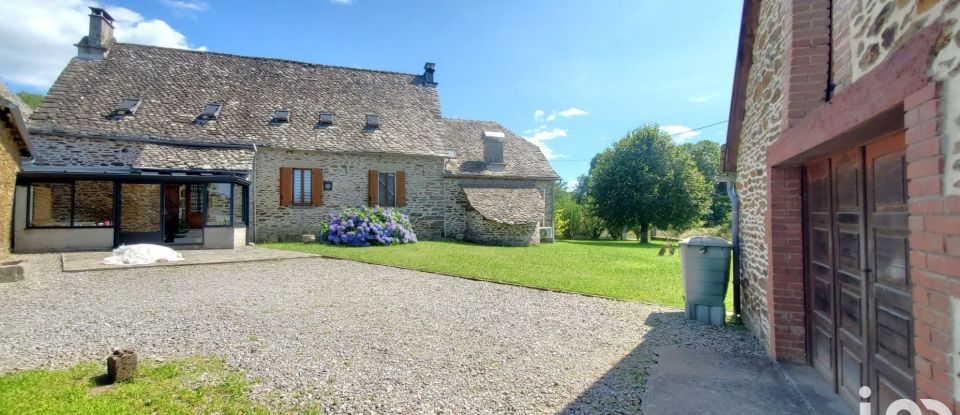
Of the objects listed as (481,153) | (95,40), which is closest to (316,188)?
(481,153)

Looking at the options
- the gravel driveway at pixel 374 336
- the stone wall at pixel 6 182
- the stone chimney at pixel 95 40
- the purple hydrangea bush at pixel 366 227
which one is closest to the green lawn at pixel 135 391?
the gravel driveway at pixel 374 336

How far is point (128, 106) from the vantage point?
47.1 ft

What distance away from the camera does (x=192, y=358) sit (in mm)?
3992

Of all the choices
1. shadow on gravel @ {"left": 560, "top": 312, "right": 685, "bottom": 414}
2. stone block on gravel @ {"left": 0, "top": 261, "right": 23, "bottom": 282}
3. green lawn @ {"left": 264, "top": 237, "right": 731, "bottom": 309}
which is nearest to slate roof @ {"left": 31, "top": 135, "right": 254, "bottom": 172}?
green lawn @ {"left": 264, "top": 237, "right": 731, "bottom": 309}

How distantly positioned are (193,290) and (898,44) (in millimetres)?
8646

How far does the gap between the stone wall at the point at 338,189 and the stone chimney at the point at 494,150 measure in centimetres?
286

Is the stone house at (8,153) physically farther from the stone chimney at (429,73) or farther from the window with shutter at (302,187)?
the stone chimney at (429,73)

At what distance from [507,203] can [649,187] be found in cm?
1007

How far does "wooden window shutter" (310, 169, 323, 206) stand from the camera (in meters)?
15.9

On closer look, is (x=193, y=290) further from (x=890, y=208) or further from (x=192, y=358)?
(x=890, y=208)

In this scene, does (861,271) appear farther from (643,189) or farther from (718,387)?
(643,189)

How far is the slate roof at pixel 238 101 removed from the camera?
14.0 meters

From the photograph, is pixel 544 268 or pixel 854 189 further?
pixel 544 268

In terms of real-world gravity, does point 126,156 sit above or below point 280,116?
below
